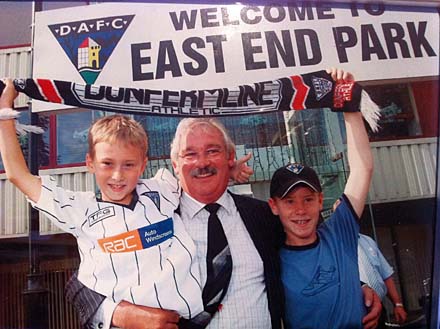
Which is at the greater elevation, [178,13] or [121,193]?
[178,13]

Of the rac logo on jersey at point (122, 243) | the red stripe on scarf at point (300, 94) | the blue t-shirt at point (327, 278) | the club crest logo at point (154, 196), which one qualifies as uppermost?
the red stripe on scarf at point (300, 94)

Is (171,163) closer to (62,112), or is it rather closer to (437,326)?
(62,112)

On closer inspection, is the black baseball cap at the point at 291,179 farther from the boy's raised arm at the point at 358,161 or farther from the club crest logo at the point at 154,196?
the club crest logo at the point at 154,196

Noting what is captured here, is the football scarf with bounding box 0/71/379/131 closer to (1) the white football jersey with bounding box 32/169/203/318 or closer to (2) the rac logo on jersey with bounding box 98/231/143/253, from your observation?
(1) the white football jersey with bounding box 32/169/203/318

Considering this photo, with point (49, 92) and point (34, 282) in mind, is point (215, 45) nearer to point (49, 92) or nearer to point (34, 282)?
point (49, 92)

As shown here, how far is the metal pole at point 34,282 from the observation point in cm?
166

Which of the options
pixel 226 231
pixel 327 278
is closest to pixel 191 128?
pixel 226 231

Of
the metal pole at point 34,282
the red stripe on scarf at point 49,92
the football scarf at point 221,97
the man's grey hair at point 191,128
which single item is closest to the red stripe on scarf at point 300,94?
the football scarf at point 221,97

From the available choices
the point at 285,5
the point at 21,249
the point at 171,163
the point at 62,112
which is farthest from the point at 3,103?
the point at 285,5

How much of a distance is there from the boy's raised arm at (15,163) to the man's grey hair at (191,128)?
21.4 inches

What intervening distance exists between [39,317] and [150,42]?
3.89ft

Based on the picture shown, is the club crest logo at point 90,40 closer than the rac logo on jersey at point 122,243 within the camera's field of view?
No

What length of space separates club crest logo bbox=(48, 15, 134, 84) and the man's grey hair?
0.40 metres

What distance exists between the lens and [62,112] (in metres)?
1.71
